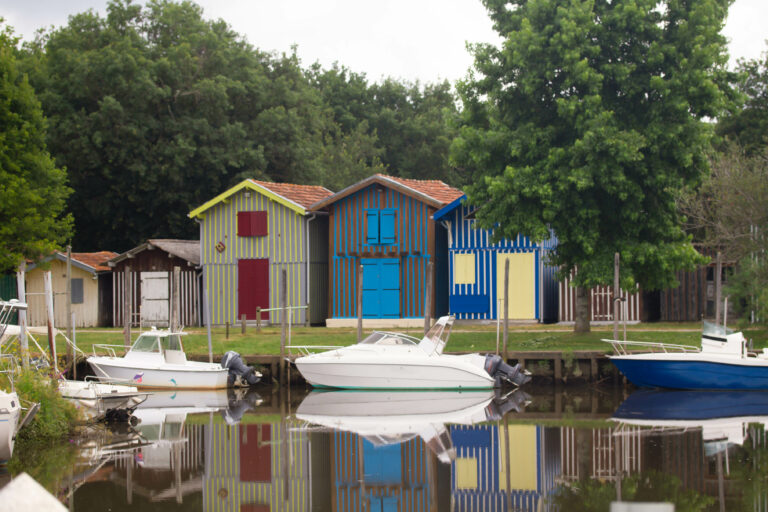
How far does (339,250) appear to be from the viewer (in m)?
36.5

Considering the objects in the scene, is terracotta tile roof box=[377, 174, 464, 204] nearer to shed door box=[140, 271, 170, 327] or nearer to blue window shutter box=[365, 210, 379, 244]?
blue window shutter box=[365, 210, 379, 244]

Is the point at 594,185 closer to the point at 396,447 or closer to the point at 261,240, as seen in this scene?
the point at 396,447

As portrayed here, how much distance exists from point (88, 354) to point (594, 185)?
15.2 meters

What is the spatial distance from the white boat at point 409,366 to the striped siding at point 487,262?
8.36 meters

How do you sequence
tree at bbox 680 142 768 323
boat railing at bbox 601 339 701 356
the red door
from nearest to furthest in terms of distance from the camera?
boat railing at bbox 601 339 701 356, tree at bbox 680 142 768 323, the red door

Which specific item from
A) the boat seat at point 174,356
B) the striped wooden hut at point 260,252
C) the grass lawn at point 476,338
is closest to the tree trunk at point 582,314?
the grass lawn at point 476,338

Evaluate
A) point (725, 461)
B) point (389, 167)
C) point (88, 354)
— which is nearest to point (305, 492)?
point (725, 461)

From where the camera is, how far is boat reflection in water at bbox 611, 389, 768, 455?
64.9 feet

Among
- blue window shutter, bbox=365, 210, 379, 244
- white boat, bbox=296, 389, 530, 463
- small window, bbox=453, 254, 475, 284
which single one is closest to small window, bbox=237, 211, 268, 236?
blue window shutter, bbox=365, 210, 379, 244

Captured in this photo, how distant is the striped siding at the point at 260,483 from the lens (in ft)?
49.5

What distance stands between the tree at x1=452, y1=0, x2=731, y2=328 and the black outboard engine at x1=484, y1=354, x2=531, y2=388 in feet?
12.1

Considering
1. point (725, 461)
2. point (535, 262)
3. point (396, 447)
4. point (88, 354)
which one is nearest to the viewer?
point (725, 461)

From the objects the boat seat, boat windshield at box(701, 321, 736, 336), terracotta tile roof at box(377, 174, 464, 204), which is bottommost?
the boat seat

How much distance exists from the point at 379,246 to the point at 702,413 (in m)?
16.0
